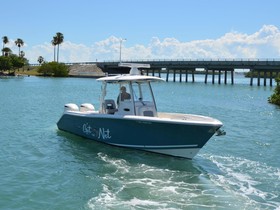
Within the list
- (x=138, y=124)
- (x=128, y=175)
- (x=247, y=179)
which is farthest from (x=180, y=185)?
(x=138, y=124)

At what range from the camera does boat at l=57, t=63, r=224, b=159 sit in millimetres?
16141

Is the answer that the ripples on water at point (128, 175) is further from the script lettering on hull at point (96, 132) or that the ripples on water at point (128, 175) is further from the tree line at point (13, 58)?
the tree line at point (13, 58)

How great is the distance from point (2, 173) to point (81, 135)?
6.71 m

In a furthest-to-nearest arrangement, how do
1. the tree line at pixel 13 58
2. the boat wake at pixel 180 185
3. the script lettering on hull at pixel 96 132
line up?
the tree line at pixel 13 58 → the script lettering on hull at pixel 96 132 → the boat wake at pixel 180 185

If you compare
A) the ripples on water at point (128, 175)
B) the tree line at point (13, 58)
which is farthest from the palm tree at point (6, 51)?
the ripples on water at point (128, 175)

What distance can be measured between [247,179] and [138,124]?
4.93 meters

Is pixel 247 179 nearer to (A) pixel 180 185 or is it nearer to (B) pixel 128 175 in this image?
(A) pixel 180 185

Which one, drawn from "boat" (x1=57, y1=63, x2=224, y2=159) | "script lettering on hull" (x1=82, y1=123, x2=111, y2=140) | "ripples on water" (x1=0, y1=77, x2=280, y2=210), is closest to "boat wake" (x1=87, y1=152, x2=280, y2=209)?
"ripples on water" (x1=0, y1=77, x2=280, y2=210)

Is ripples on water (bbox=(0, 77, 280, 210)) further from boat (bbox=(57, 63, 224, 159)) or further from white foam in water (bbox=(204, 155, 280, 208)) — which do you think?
boat (bbox=(57, 63, 224, 159))

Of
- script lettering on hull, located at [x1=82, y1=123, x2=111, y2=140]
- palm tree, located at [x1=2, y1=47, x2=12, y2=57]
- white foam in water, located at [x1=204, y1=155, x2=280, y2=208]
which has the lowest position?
white foam in water, located at [x1=204, y1=155, x2=280, y2=208]

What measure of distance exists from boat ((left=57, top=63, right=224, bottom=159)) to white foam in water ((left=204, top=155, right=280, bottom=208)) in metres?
1.53

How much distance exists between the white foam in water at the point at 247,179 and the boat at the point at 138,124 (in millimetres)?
1529

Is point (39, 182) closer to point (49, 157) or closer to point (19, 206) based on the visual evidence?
point (19, 206)

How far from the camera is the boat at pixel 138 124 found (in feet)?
53.0
